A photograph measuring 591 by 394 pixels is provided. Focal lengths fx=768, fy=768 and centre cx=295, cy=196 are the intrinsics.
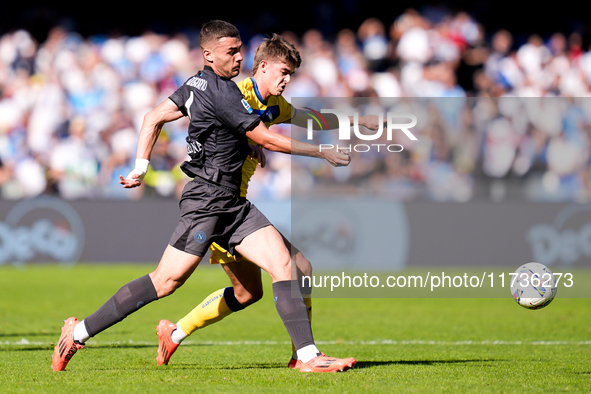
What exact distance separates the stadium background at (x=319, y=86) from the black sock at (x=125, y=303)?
811 centimetres

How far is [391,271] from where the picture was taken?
13102 mm

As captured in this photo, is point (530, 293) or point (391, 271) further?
point (391, 271)

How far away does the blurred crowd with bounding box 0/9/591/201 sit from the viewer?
43.4 ft

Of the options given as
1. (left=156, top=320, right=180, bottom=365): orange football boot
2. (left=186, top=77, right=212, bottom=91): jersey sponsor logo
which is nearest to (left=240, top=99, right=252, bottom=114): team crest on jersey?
(left=186, top=77, right=212, bottom=91): jersey sponsor logo

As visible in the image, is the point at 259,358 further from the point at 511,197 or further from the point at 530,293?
the point at 511,197

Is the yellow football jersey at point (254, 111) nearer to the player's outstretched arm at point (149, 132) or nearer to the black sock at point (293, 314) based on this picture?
the black sock at point (293, 314)

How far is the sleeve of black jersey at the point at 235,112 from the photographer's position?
511 centimetres

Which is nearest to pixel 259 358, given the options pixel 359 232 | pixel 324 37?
pixel 359 232

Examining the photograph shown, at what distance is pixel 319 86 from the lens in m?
16.2

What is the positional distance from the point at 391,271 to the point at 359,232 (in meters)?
0.86

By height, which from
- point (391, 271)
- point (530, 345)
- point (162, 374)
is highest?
point (162, 374)

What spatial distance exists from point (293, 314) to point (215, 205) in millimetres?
922

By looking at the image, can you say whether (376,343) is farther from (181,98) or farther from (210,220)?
(181,98)

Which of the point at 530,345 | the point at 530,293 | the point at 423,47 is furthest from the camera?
the point at 423,47
